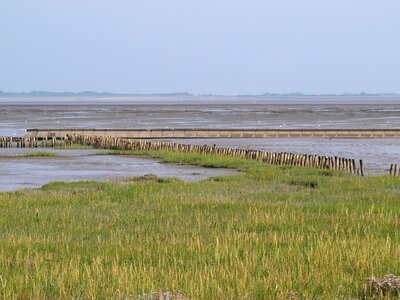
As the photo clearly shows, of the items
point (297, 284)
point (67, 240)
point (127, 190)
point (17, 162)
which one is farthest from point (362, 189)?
point (17, 162)

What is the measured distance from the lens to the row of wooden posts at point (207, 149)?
3275cm

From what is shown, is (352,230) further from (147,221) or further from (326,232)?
(147,221)

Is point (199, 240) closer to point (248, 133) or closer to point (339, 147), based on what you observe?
point (339, 147)

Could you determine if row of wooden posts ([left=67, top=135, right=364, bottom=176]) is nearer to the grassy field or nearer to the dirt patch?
the grassy field

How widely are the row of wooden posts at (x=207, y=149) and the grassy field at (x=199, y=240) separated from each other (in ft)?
21.8

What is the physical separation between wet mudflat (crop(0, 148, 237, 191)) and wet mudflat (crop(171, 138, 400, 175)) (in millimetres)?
8271

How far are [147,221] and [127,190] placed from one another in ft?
19.3

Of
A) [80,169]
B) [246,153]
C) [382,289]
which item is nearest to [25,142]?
[80,169]

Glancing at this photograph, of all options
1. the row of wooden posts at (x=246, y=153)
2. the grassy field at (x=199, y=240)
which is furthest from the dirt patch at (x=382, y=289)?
the row of wooden posts at (x=246, y=153)

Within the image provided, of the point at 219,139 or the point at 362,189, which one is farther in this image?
the point at 219,139

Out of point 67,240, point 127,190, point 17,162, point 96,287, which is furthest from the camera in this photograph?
point 17,162

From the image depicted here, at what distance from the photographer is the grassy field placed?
408 inches

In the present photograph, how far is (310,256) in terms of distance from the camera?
12.1m

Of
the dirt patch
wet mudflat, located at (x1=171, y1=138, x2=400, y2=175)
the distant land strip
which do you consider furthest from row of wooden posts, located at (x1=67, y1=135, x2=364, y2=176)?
the dirt patch
